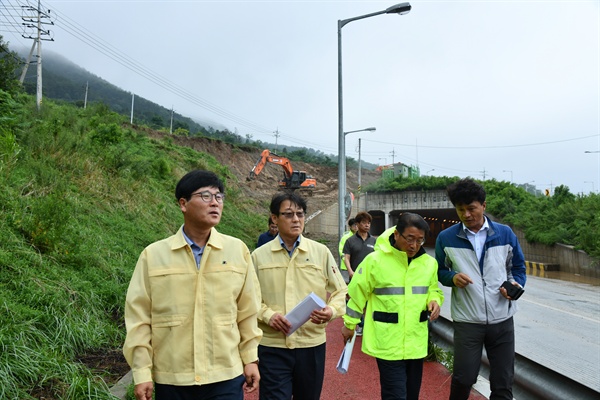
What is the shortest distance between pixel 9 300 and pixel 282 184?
3122 cm

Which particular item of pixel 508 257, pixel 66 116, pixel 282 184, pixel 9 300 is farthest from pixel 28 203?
pixel 282 184

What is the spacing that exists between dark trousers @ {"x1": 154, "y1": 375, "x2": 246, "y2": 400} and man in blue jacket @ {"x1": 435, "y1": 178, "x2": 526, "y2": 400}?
2.07 meters

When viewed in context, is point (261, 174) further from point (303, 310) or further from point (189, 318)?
point (189, 318)

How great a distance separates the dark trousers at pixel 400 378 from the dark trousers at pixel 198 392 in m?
1.41

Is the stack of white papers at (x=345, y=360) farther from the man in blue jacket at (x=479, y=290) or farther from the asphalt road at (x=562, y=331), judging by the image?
the asphalt road at (x=562, y=331)

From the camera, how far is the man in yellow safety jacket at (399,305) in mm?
3416

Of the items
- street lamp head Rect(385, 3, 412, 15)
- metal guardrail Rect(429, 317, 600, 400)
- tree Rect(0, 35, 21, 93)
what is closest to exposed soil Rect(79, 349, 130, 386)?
metal guardrail Rect(429, 317, 600, 400)

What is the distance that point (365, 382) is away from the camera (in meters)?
5.14

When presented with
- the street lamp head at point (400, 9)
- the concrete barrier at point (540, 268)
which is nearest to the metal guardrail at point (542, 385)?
the street lamp head at point (400, 9)

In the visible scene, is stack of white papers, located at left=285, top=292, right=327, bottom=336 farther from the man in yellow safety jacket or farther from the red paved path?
the red paved path

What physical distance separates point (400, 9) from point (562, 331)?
8.34 m

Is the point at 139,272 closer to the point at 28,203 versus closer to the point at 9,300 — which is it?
the point at 9,300

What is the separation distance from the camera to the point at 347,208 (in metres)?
14.2

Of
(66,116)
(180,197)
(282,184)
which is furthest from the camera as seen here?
(282,184)
